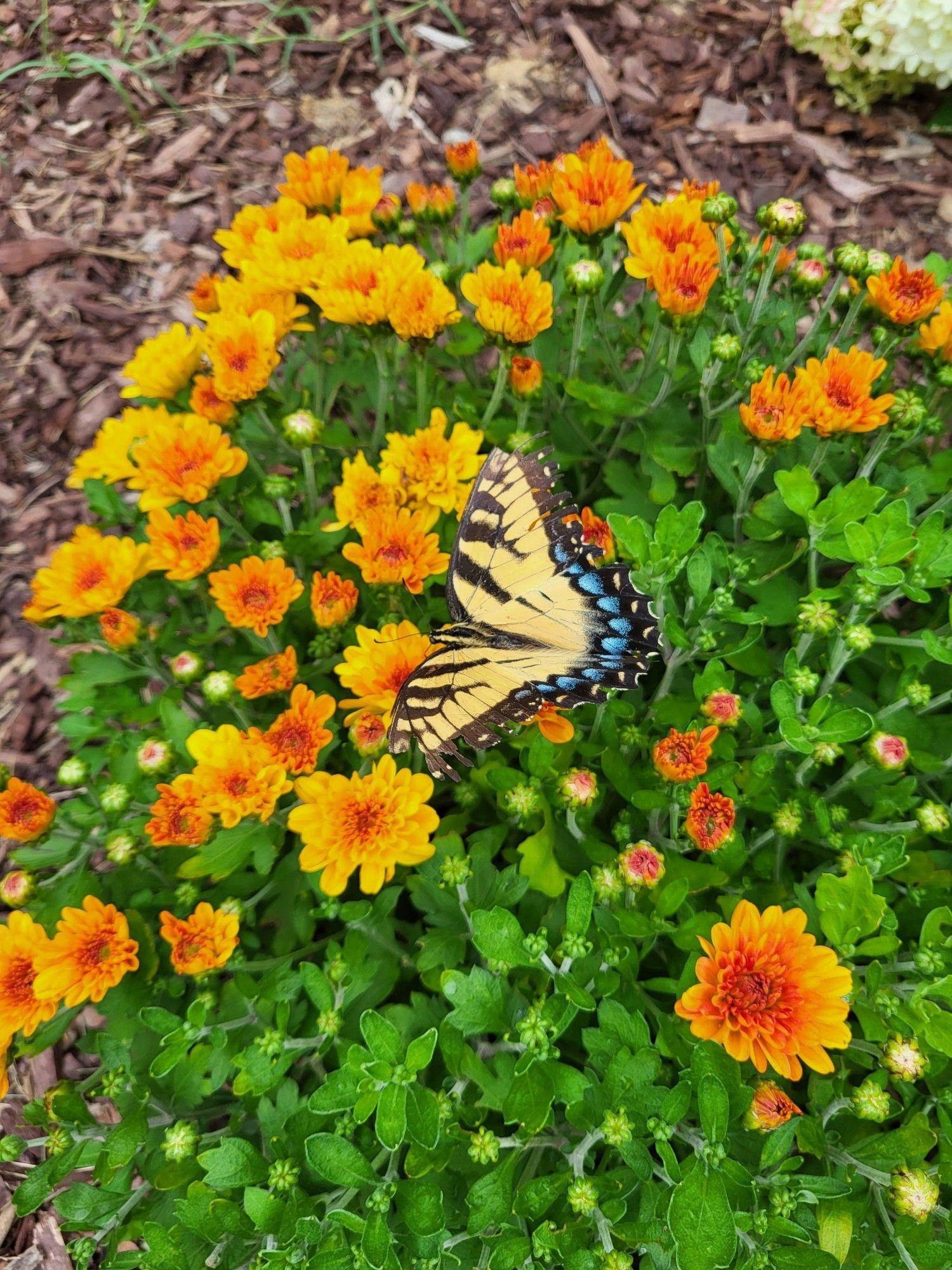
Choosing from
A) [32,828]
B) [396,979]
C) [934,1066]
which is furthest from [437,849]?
[934,1066]

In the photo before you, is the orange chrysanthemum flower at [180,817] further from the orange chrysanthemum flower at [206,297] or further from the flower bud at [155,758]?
the orange chrysanthemum flower at [206,297]

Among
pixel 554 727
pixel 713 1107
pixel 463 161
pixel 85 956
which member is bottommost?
pixel 85 956

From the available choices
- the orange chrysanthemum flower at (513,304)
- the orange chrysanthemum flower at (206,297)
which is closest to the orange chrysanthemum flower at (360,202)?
Answer: the orange chrysanthemum flower at (206,297)

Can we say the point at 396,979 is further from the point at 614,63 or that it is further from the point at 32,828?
the point at 614,63

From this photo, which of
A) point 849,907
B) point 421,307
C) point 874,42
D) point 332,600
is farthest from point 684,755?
point 874,42

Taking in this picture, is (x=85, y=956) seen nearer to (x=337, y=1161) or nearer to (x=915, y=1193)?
(x=337, y=1161)

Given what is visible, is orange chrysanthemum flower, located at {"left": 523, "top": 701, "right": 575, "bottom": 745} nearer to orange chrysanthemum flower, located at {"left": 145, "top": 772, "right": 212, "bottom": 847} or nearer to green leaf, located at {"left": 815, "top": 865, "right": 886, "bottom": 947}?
green leaf, located at {"left": 815, "top": 865, "right": 886, "bottom": 947}

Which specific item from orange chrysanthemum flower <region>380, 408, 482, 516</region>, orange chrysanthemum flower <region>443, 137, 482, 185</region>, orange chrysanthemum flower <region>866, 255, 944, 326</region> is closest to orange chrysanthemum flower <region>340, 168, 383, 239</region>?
orange chrysanthemum flower <region>443, 137, 482, 185</region>
